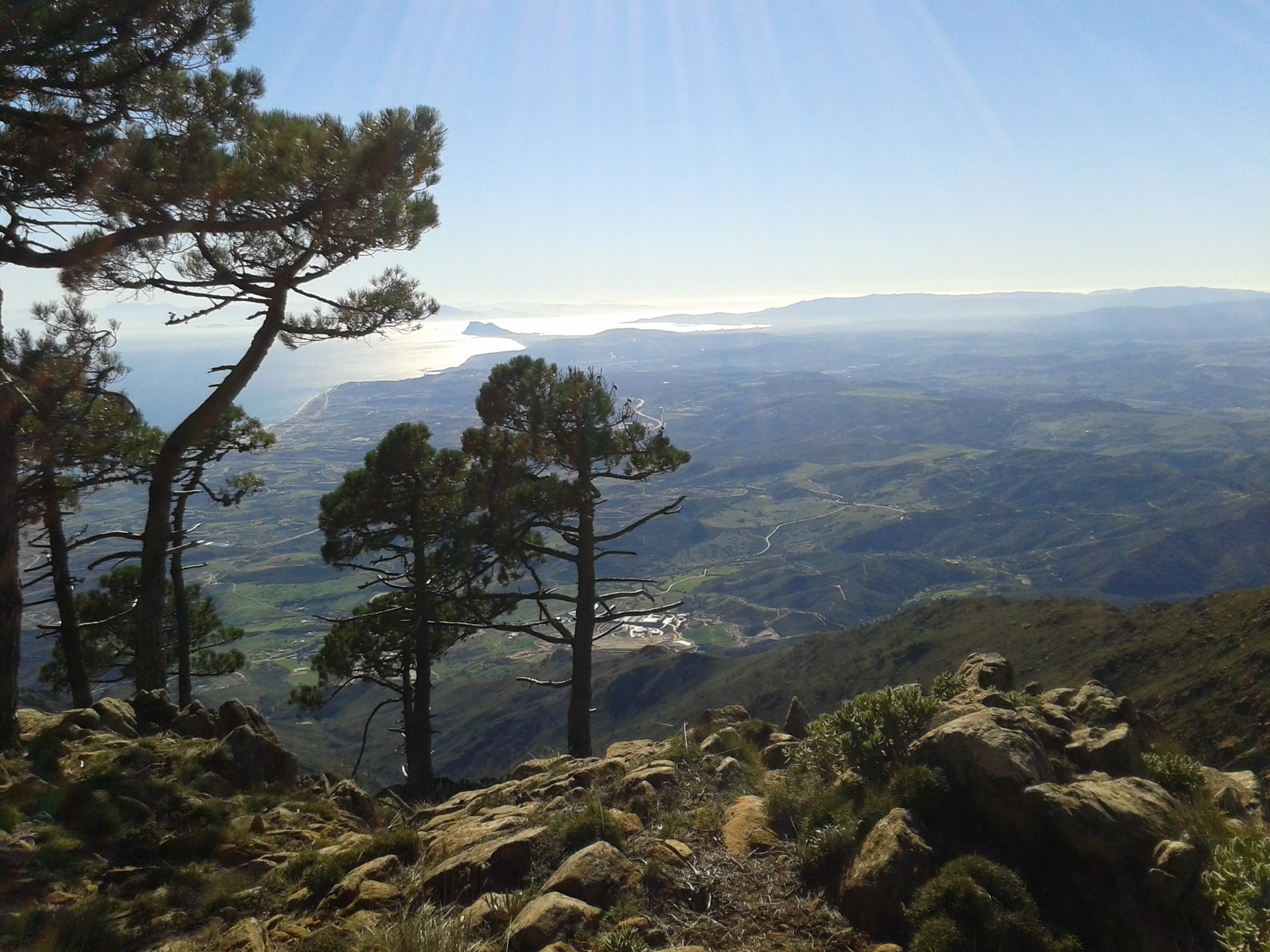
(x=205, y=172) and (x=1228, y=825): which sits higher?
(x=205, y=172)

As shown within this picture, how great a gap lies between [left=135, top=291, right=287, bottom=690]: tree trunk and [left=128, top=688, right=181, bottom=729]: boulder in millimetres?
265

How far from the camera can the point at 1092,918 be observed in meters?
4.43

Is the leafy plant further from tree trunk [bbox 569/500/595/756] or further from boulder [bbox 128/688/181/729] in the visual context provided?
tree trunk [bbox 569/500/595/756]

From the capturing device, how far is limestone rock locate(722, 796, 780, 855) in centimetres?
556

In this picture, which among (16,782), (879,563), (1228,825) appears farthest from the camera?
(879,563)

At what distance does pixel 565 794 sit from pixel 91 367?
8.92 meters

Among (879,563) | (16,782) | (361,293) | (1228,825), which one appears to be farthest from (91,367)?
(879,563)

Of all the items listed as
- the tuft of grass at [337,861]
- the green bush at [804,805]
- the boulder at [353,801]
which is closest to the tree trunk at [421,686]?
the boulder at [353,801]

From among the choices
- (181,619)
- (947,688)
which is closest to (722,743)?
(947,688)

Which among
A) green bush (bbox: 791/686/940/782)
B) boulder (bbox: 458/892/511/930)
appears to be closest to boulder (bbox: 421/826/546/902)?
boulder (bbox: 458/892/511/930)

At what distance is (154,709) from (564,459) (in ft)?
24.6

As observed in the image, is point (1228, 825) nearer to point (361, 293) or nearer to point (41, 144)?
point (361, 293)

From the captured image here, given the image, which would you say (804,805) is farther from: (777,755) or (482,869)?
(777,755)

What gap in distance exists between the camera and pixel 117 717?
29.5ft
